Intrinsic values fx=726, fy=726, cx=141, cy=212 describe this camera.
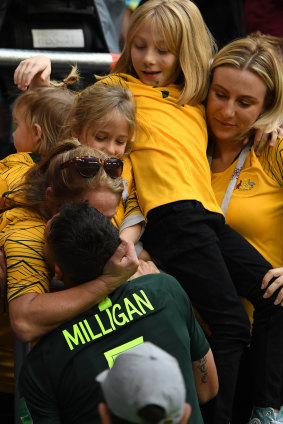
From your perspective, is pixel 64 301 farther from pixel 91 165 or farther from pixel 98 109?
pixel 98 109

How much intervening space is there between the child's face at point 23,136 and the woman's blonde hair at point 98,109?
0.53ft

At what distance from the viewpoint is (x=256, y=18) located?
17.8 ft

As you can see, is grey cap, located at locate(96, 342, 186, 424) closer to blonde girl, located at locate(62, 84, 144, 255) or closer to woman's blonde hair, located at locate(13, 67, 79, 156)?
blonde girl, located at locate(62, 84, 144, 255)

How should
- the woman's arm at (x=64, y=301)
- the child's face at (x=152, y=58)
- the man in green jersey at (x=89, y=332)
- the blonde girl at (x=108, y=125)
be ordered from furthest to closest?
the child's face at (x=152, y=58), the blonde girl at (x=108, y=125), the woman's arm at (x=64, y=301), the man in green jersey at (x=89, y=332)

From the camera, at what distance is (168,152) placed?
3.02m

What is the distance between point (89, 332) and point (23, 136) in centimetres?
120

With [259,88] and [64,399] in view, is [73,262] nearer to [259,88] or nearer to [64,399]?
[64,399]

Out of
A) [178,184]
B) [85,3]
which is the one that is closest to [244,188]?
[178,184]

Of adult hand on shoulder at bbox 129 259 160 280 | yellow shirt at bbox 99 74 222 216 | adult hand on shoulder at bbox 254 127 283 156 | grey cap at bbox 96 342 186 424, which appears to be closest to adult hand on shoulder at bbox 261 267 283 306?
yellow shirt at bbox 99 74 222 216

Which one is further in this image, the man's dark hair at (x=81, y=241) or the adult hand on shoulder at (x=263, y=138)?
the adult hand on shoulder at (x=263, y=138)

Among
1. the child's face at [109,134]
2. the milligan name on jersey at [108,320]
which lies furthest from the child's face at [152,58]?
the milligan name on jersey at [108,320]

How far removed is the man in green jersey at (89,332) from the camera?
2.21 metres

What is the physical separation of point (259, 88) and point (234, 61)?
16 centimetres

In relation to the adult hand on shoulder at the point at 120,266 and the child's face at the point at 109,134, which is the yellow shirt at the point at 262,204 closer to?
the child's face at the point at 109,134
